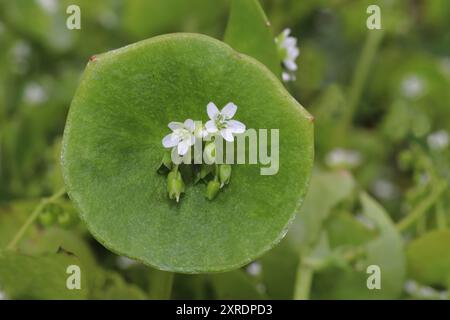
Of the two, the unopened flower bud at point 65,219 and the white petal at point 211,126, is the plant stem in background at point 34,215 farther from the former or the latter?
the white petal at point 211,126

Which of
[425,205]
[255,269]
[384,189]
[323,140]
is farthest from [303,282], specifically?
[384,189]

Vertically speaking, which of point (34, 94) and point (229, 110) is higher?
point (34, 94)

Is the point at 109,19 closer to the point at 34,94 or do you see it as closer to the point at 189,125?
the point at 34,94

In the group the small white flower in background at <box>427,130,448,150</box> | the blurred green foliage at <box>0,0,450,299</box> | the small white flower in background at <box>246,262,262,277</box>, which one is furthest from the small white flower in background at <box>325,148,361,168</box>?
the small white flower in background at <box>246,262,262,277</box>

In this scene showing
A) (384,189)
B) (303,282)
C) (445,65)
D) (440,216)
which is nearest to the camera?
(303,282)

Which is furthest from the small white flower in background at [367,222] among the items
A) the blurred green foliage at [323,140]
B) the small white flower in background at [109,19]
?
the small white flower in background at [109,19]
